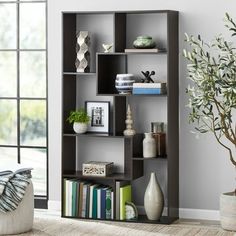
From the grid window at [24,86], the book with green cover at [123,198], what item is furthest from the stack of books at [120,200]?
the grid window at [24,86]

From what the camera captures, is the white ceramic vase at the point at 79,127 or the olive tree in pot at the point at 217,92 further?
the white ceramic vase at the point at 79,127

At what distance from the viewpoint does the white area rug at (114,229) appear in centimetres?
630

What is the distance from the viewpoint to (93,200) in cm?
690

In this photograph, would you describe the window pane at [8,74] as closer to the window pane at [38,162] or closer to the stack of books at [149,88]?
the window pane at [38,162]

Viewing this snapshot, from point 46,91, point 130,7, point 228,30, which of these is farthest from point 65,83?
point 228,30

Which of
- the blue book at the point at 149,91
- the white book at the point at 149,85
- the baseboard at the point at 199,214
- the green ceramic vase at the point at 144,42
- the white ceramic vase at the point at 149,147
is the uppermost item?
the green ceramic vase at the point at 144,42

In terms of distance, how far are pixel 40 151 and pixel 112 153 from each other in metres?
0.76

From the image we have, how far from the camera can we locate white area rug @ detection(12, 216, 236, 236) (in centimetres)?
630

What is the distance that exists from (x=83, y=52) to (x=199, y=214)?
1791mm

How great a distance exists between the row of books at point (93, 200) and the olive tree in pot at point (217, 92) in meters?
0.90

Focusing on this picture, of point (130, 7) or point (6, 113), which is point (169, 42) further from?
point (6, 113)

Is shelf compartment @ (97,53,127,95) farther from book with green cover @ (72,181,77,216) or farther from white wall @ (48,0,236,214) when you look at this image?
book with green cover @ (72,181,77,216)

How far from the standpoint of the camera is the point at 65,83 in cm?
696

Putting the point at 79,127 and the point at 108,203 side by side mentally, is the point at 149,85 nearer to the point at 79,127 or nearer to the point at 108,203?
the point at 79,127
